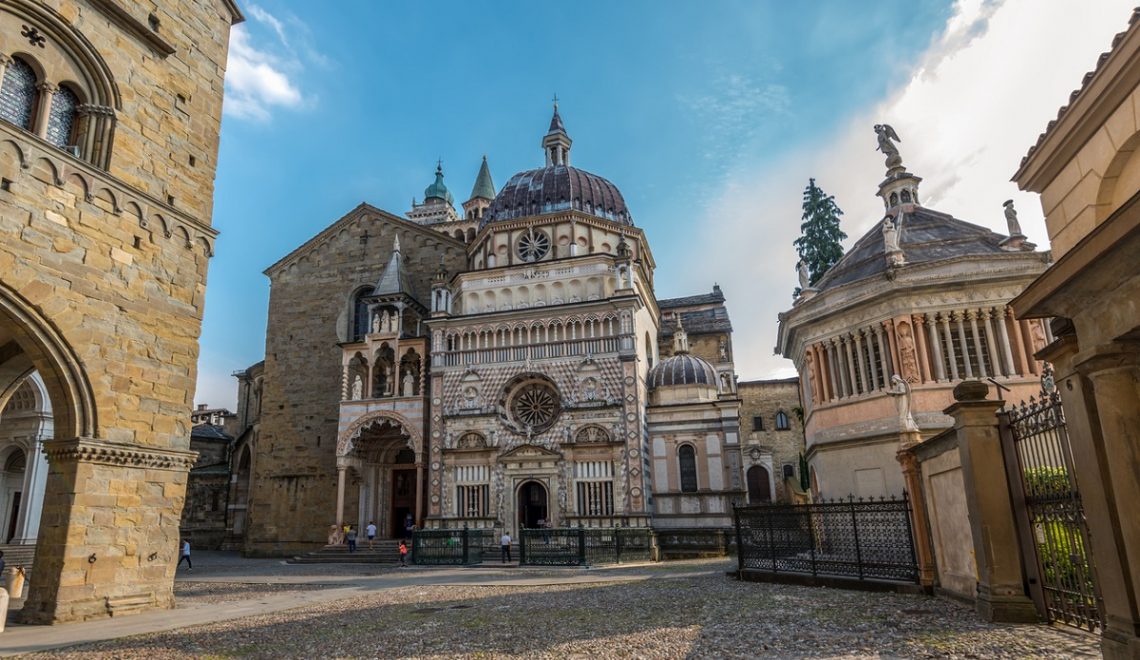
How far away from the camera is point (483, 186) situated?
213 ft

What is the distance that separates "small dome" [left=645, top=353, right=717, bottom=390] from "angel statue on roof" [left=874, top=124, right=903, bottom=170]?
1184 centimetres

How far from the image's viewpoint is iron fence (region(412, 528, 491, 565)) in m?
24.5

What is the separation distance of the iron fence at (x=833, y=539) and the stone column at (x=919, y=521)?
10.5 inches

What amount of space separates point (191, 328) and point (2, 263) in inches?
142

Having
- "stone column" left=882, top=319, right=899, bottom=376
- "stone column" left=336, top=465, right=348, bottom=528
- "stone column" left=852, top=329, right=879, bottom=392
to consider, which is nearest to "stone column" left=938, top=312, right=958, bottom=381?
"stone column" left=882, top=319, right=899, bottom=376

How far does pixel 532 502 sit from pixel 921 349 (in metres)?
17.6

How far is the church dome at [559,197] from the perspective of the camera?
36.2m

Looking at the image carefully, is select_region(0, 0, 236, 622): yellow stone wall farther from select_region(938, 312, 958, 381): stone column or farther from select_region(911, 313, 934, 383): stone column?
select_region(938, 312, 958, 381): stone column

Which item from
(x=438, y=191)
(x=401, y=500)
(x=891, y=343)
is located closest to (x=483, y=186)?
→ (x=438, y=191)

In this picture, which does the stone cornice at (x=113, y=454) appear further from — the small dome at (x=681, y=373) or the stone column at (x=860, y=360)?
the small dome at (x=681, y=373)

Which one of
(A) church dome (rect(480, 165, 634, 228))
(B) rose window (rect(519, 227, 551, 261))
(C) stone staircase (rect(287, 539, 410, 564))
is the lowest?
(C) stone staircase (rect(287, 539, 410, 564))

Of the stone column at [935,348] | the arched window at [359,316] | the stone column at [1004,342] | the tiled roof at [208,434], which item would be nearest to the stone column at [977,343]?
the stone column at [1004,342]

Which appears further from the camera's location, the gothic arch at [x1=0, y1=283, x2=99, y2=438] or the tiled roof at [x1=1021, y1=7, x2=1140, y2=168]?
the gothic arch at [x1=0, y1=283, x2=99, y2=438]

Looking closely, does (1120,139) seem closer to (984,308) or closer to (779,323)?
(984,308)
